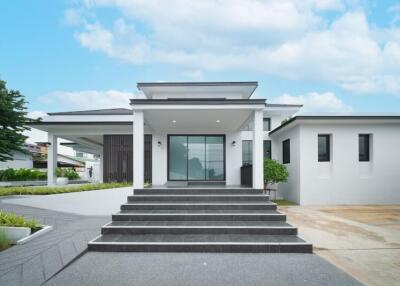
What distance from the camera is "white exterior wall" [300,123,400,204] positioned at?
41.3ft

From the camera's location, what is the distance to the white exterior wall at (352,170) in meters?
12.6

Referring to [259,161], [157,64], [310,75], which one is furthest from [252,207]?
[310,75]

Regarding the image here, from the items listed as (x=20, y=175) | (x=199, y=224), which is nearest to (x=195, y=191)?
(x=199, y=224)

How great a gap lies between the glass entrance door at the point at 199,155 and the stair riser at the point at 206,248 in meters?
7.06

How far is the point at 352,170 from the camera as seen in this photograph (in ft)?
41.4

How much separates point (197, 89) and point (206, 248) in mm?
8325

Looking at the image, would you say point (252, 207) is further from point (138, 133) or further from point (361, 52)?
point (361, 52)

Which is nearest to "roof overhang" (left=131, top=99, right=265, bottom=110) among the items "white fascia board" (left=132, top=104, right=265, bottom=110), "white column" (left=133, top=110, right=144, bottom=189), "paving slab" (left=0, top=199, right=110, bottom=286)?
"white fascia board" (left=132, top=104, right=265, bottom=110)

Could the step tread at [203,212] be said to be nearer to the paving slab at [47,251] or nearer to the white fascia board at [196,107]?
the paving slab at [47,251]

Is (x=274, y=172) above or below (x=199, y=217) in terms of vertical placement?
above

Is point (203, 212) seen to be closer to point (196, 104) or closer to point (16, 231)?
point (196, 104)

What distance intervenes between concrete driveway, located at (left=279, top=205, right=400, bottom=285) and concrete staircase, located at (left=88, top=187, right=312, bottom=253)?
0.72 metres

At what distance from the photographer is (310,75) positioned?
22.2 metres

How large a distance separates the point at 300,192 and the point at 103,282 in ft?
35.7
